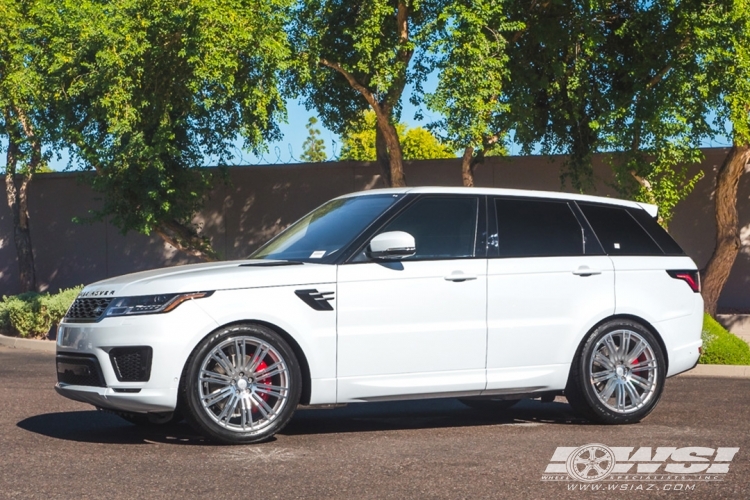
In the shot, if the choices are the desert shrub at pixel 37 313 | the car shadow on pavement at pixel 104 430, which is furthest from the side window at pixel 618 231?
the desert shrub at pixel 37 313

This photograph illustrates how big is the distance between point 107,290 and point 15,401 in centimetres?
309

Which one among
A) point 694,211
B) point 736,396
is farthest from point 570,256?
point 694,211

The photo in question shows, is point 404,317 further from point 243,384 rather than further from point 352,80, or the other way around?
point 352,80

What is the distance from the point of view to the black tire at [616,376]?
867 centimetres

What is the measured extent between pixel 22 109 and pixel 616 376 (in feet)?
53.3

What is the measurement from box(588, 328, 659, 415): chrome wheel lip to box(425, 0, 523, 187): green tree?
311 inches

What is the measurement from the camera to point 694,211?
822 inches

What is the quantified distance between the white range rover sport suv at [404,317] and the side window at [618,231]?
0.02 metres

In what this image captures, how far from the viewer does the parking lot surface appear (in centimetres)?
615

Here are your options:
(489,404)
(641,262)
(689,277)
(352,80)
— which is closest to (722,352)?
(489,404)

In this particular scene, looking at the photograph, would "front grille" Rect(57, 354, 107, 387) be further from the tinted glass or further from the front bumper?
the tinted glass

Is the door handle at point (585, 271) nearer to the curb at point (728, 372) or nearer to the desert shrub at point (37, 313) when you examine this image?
the curb at point (728, 372)

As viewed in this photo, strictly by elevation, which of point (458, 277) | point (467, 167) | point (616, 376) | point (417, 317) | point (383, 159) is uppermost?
point (383, 159)

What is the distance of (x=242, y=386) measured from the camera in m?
7.54
